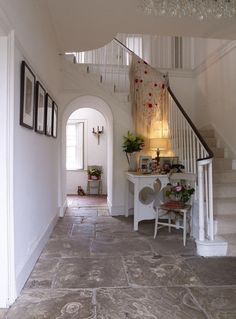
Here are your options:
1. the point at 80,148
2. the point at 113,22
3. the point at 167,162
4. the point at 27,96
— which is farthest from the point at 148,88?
the point at 80,148

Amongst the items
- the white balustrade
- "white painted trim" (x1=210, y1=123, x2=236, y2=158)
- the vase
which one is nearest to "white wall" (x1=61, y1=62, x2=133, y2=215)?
the vase

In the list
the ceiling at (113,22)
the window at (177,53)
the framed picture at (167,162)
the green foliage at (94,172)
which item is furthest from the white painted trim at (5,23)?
the green foliage at (94,172)

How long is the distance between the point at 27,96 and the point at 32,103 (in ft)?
0.64

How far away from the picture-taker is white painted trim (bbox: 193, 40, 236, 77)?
474 cm

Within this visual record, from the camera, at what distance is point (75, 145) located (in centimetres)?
823

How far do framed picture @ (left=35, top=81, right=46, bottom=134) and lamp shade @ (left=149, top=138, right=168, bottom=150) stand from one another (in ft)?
8.04

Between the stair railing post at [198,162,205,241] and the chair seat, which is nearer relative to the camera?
the stair railing post at [198,162,205,241]

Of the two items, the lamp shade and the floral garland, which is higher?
the floral garland

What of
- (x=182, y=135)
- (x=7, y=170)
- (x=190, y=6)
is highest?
(x=190, y=6)

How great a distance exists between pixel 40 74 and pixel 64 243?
2139mm

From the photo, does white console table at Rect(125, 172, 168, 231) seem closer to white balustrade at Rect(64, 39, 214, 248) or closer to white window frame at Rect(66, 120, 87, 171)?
white balustrade at Rect(64, 39, 214, 248)

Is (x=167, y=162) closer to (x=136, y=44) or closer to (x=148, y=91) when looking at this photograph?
(x=148, y=91)

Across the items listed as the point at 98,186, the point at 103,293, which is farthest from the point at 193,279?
the point at 98,186

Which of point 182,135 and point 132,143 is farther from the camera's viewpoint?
point 132,143
